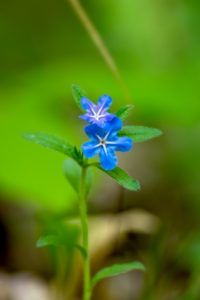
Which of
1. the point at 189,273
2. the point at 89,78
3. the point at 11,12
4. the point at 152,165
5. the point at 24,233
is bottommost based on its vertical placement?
the point at 189,273

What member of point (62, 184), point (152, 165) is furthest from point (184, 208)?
point (62, 184)

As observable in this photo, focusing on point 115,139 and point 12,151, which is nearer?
point 115,139

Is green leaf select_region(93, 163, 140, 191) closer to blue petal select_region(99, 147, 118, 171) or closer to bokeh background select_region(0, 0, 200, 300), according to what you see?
blue petal select_region(99, 147, 118, 171)

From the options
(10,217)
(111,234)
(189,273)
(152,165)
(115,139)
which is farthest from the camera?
(152,165)

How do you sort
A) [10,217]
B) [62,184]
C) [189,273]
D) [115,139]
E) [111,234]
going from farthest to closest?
1. [10,217]
2. [189,273]
3. [111,234]
4. [62,184]
5. [115,139]

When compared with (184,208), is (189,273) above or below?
below

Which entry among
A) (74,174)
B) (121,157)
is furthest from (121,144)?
(121,157)

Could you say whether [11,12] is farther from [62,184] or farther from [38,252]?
[62,184]

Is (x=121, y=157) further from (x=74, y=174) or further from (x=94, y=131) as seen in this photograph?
(x=94, y=131)
